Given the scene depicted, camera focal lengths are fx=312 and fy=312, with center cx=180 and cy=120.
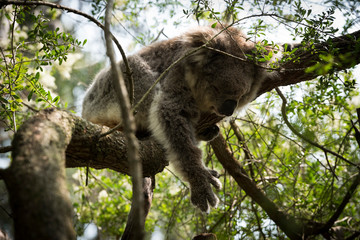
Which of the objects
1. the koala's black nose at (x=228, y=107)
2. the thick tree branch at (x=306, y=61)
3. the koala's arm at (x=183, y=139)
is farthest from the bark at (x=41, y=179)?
the thick tree branch at (x=306, y=61)

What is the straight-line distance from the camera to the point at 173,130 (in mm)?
3314

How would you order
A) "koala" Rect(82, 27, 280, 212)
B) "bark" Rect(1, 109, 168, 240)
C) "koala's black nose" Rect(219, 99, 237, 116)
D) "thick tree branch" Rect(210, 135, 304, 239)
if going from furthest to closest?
"thick tree branch" Rect(210, 135, 304, 239) < "koala's black nose" Rect(219, 99, 237, 116) < "koala" Rect(82, 27, 280, 212) < "bark" Rect(1, 109, 168, 240)

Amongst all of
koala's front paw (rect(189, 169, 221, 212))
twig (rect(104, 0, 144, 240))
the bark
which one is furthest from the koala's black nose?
twig (rect(104, 0, 144, 240))

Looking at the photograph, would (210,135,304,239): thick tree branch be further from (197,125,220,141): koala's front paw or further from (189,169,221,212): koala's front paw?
(189,169,221,212): koala's front paw

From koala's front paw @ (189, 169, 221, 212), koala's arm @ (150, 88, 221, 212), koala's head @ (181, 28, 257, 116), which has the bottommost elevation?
koala's front paw @ (189, 169, 221, 212)

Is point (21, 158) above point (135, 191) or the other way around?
above

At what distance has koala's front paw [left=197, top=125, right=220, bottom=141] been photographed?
3.85 meters

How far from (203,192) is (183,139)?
594mm

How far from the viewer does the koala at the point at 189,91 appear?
10.7 ft

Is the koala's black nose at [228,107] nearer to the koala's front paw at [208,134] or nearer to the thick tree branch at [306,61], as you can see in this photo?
the koala's front paw at [208,134]

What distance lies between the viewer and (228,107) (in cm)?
344

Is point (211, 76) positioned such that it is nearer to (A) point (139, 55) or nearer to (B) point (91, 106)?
(A) point (139, 55)

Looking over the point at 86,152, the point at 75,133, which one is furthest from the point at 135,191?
the point at 86,152

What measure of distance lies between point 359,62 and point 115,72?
2885 mm
